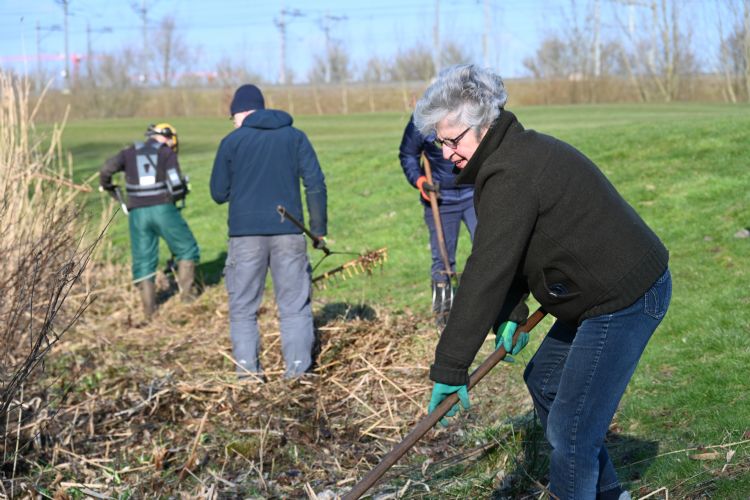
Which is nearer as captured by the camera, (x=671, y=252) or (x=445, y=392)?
(x=445, y=392)

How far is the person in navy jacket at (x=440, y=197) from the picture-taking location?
25.5ft

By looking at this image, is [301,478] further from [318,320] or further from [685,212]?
[685,212]

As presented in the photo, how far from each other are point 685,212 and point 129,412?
6.76 m

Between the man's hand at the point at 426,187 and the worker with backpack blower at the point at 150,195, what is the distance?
2.87 m

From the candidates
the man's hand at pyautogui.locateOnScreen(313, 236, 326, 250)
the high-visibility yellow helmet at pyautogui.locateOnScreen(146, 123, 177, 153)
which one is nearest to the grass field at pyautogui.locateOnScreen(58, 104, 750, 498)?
the man's hand at pyautogui.locateOnScreen(313, 236, 326, 250)

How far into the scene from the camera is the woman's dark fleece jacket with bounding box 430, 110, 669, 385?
131 inches

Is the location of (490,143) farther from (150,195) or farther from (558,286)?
(150,195)

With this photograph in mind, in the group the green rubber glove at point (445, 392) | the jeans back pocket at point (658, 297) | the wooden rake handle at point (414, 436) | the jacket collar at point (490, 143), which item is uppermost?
the jacket collar at point (490, 143)

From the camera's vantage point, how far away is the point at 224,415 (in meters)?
6.31

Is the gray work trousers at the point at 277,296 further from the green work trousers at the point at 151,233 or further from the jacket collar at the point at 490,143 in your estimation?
the jacket collar at the point at 490,143

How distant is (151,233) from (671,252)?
17.0ft

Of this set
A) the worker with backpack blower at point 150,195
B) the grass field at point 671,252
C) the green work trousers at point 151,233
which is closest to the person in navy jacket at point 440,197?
the grass field at point 671,252

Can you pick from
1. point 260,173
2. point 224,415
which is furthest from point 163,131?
point 224,415

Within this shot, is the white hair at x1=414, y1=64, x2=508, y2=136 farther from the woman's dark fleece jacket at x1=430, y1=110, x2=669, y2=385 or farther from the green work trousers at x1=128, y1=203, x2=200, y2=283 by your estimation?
the green work trousers at x1=128, y1=203, x2=200, y2=283
